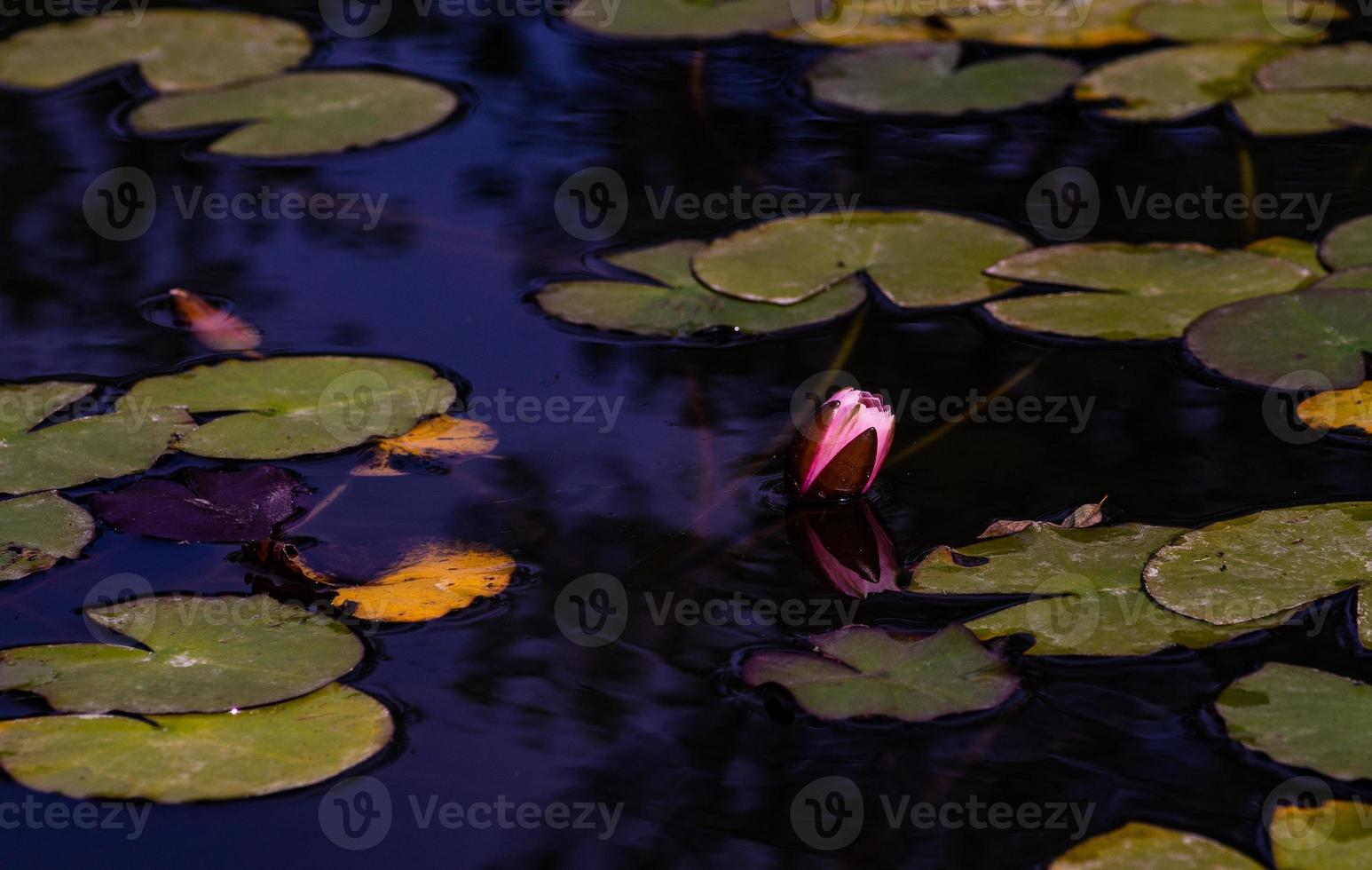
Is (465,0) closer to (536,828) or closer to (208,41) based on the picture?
(208,41)

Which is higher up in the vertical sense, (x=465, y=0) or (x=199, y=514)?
(x=465, y=0)

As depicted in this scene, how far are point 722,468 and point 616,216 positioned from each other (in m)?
0.98

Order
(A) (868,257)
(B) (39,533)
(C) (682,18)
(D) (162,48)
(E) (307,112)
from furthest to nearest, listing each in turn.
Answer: (C) (682,18)
(D) (162,48)
(E) (307,112)
(A) (868,257)
(B) (39,533)

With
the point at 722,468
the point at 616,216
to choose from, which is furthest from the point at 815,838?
the point at 616,216

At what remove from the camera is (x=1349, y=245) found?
262 centimetres

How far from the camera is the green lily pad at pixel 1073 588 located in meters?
1.75

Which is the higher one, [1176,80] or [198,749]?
[1176,80]

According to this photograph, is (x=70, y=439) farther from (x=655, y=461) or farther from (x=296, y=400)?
(x=655, y=461)

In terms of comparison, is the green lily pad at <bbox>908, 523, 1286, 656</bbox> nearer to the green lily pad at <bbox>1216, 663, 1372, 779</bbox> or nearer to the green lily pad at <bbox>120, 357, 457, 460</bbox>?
the green lily pad at <bbox>1216, 663, 1372, 779</bbox>

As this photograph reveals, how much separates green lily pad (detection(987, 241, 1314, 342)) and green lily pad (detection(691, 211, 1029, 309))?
69mm

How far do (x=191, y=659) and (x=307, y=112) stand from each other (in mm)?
2000

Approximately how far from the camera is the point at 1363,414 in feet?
7.26

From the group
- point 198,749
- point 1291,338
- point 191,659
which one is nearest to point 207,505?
point 191,659

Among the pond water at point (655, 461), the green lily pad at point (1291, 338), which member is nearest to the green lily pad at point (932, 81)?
the pond water at point (655, 461)
